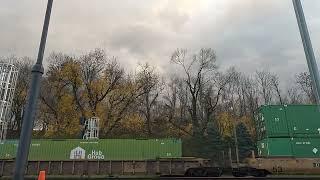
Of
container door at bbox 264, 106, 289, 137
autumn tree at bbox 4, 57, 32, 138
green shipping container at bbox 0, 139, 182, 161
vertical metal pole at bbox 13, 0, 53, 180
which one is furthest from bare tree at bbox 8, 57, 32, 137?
vertical metal pole at bbox 13, 0, 53, 180

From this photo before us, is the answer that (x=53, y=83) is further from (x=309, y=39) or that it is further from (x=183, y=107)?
(x=309, y=39)

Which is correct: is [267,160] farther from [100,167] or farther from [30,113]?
[30,113]

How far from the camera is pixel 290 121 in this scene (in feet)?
100

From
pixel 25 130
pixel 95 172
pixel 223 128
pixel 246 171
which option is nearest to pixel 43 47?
pixel 25 130

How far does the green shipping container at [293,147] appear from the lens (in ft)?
97.1

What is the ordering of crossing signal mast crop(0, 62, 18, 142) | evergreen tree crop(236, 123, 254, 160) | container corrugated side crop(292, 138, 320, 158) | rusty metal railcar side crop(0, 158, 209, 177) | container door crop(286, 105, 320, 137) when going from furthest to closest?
evergreen tree crop(236, 123, 254, 160)
container door crop(286, 105, 320, 137)
container corrugated side crop(292, 138, 320, 158)
rusty metal railcar side crop(0, 158, 209, 177)
crossing signal mast crop(0, 62, 18, 142)

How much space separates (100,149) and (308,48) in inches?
1177

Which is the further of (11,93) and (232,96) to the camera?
(232,96)

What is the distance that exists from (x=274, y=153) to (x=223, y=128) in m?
40.8

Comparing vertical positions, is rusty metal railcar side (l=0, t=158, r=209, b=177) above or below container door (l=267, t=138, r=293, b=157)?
below

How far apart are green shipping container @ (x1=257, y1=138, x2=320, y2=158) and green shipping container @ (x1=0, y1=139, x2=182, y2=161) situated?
846 cm

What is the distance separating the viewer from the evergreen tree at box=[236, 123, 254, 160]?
62138 mm

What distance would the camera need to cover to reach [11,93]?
2209 centimetres

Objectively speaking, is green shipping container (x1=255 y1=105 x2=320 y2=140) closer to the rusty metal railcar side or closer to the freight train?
the freight train
